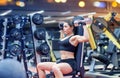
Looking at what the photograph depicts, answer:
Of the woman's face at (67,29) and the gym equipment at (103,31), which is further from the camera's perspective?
the gym equipment at (103,31)

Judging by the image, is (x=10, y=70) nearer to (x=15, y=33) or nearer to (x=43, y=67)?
(x=43, y=67)

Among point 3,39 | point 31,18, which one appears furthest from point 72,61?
point 3,39

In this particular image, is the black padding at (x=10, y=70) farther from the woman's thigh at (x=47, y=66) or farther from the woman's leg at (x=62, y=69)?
the woman's thigh at (x=47, y=66)

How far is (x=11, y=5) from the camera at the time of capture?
8.77 metres

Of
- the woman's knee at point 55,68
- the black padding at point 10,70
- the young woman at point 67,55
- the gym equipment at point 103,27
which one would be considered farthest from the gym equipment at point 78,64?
the black padding at point 10,70

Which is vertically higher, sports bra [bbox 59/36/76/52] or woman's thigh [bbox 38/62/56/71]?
sports bra [bbox 59/36/76/52]

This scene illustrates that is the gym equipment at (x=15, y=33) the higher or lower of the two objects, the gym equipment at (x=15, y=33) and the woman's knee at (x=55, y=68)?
the higher

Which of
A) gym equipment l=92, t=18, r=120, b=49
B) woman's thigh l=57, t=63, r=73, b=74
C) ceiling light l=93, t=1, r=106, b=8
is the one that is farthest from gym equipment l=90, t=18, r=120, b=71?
ceiling light l=93, t=1, r=106, b=8

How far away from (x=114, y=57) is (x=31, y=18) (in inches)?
74.7

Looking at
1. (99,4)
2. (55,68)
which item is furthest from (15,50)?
(99,4)

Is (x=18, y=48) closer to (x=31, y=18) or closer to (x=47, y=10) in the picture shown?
(x=31, y=18)

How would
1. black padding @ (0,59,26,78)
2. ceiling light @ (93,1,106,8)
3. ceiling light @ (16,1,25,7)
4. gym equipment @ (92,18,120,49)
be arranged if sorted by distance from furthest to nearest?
ceiling light @ (93,1,106,8), ceiling light @ (16,1,25,7), gym equipment @ (92,18,120,49), black padding @ (0,59,26,78)

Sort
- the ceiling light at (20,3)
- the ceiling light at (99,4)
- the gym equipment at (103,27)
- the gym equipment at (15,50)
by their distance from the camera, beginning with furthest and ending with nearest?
the ceiling light at (99,4)
the ceiling light at (20,3)
the gym equipment at (103,27)
the gym equipment at (15,50)

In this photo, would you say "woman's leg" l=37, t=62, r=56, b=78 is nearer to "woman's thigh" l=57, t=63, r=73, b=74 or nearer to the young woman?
the young woman
